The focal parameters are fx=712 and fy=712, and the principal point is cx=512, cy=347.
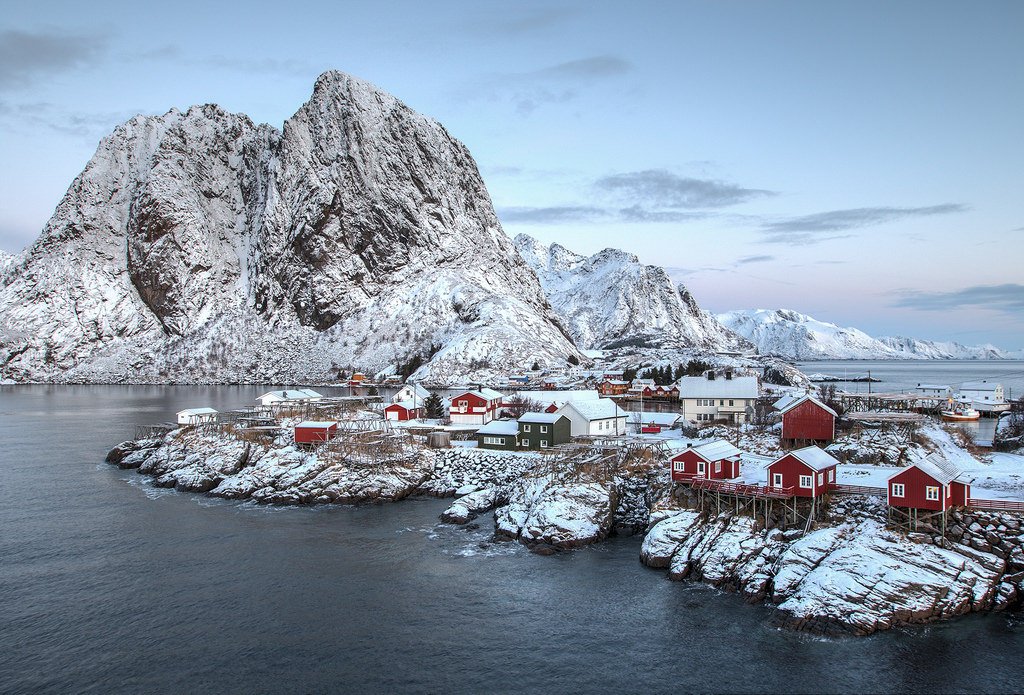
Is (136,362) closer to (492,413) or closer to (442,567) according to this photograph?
(492,413)

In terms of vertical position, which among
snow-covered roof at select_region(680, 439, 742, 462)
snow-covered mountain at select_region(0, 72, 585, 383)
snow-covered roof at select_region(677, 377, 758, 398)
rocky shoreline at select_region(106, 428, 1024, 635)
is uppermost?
snow-covered mountain at select_region(0, 72, 585, 383)

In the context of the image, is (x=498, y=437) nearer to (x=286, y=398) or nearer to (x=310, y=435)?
(x=310, y=435)

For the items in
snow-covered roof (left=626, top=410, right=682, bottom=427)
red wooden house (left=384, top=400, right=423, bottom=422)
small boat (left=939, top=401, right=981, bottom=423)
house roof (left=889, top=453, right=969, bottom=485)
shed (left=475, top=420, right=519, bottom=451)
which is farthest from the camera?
small boat (left=939, top=401, right=981, bottom=423)

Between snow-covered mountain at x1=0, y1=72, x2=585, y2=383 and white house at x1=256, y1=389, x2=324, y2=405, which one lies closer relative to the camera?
white house at x1=256, y1=389, x2=324, y2=405

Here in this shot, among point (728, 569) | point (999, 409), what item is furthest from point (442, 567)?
point (999, 409)

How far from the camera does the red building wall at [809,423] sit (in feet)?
143

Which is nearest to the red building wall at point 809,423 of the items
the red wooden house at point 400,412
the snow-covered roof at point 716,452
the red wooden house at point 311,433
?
the snow-covered roof at point 716,452

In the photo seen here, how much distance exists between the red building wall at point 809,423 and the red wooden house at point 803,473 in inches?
424

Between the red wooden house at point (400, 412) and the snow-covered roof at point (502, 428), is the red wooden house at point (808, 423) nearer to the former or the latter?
the snow-covered roof at point (502, 428)

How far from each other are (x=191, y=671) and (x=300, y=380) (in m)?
131

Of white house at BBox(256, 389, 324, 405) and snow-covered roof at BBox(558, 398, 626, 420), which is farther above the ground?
snow-covered roof at BBox(558, 398, 626, 420)

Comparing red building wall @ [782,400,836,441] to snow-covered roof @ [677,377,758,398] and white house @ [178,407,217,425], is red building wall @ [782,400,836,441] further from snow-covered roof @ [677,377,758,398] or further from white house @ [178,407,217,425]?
white house @ [178,407,217,425]

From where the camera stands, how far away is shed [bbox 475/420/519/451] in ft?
169

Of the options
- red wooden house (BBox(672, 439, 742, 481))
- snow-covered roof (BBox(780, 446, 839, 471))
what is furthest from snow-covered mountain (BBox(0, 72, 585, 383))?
snow-covered roof (BBox(780, 446, 839, 471))
